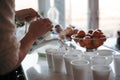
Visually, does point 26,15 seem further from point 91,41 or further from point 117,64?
point 117,64

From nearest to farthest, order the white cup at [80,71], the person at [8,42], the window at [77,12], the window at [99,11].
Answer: the person at [8,42], the white cup at [80,71], the window at [99,11], the window at [77,12]

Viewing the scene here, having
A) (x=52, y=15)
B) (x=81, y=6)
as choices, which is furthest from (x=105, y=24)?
(x=52, y=15)

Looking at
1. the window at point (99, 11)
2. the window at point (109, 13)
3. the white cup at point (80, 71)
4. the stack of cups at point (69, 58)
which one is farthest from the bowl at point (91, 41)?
the window at point (109, 13)

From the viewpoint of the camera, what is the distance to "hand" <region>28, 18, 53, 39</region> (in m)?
1.18

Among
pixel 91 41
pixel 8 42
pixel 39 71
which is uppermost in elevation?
pixel 8 42

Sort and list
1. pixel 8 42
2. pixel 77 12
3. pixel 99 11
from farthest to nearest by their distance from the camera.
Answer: pixel 77 12, pixel 99 11, pixel 8 42

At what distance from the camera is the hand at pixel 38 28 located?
3.87ft

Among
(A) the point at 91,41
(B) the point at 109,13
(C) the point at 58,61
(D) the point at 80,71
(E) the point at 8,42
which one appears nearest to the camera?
(E) the point at 8,42

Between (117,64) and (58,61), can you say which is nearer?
(117,64)

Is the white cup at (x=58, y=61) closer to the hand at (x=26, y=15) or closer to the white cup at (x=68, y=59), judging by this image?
the white cup at (x=68, y=59)

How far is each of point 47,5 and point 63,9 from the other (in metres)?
0.32

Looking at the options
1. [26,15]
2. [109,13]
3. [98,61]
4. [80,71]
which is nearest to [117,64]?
[98,61]

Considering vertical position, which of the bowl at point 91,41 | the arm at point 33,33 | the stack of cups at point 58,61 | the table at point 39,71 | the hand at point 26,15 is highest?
the hand at point 26,15

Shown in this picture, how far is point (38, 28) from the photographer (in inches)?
47.7
